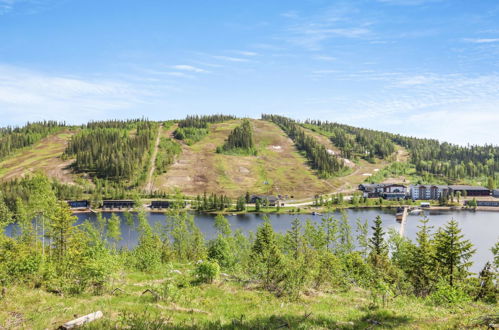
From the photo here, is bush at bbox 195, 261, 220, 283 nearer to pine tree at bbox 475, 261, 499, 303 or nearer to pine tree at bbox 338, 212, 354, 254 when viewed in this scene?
pine tree at bbox 475, 261, 499, 303

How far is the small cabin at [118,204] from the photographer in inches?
6998

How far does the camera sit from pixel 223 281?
26875mm

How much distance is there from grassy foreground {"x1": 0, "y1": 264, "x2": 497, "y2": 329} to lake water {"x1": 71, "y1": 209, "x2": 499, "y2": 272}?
83.1 metres

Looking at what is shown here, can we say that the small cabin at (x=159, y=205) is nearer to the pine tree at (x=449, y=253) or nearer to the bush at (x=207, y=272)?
the pine tree at (x=449, y=253)

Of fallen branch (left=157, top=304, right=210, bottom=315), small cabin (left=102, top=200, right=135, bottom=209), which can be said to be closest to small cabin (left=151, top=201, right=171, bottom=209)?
small cabin (left=102, top=200, right=135, bottom=209)

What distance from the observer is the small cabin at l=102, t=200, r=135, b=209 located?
17775 cm

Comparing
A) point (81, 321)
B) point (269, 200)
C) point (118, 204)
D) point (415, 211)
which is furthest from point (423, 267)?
point (118, 204)

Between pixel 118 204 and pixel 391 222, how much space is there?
146m

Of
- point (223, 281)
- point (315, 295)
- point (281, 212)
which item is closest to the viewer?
point (315, 295)

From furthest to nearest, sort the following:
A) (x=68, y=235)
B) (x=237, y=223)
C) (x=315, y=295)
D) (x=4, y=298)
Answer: (x=237, y=223) < (x=68, y=235) < (x=315, y=295) < (x=4, y=298)

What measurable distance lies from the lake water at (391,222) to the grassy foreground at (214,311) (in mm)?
83101

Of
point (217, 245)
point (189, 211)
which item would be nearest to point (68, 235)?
point (217, 245)

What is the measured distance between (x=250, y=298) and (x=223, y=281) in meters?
5.66

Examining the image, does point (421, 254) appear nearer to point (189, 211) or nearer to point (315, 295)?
Answer: point (315, 295)
